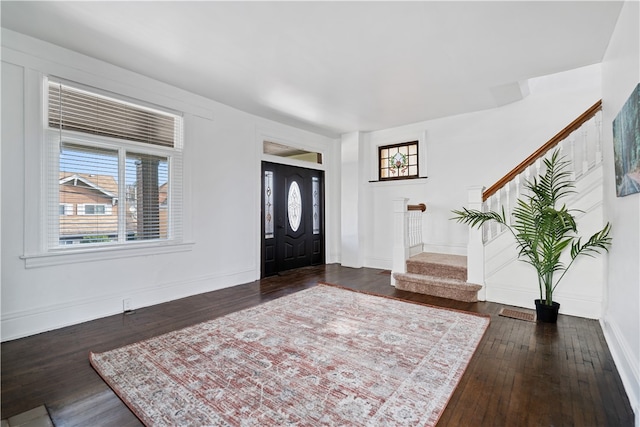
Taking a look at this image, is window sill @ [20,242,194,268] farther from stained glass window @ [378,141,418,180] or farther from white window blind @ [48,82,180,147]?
stained glass window @ [378,141,418,180]

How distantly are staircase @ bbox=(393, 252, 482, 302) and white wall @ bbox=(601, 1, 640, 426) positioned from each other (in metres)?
1.31

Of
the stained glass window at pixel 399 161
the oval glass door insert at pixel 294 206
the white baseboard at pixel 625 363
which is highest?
the stained glass window at pixel 399 161

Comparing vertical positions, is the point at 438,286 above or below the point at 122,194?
below

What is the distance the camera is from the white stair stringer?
3096mm

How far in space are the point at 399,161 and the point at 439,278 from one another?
254 cm

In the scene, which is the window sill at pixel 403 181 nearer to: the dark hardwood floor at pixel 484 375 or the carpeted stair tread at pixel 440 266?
the carpeted stair tread at pixel 440 266

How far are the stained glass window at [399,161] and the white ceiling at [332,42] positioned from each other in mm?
1542

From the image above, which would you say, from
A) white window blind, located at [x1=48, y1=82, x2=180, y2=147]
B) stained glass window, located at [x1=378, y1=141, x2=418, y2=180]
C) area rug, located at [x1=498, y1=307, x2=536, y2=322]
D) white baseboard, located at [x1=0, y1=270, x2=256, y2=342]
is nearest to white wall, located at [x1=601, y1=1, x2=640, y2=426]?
area rug, located at [x1=498, y1=307, x2=536, y2=322]

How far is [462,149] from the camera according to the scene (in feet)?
16.3

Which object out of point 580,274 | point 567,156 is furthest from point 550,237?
point 567,156

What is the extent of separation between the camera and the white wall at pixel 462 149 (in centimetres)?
408

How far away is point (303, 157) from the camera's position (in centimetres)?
626

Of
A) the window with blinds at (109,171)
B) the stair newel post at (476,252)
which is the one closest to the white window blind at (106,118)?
the window with blinds at (109,171)

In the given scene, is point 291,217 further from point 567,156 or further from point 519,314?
point 567,156
